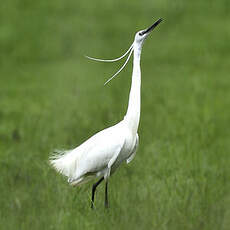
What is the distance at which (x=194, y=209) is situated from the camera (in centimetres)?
580

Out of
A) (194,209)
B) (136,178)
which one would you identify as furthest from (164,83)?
(194,209)

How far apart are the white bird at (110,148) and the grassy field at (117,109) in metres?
0.23

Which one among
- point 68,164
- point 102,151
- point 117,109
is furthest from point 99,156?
point 117,109

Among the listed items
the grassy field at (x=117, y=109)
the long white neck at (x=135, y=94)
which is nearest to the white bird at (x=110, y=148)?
the long white neck at (x=135, y=94)

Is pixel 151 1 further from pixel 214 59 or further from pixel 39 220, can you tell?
pixel 39 220

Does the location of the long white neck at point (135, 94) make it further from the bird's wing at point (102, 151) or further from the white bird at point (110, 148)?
the bird's wing at point (102, 151)

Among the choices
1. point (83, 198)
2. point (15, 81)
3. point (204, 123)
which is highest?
point (83, 198)

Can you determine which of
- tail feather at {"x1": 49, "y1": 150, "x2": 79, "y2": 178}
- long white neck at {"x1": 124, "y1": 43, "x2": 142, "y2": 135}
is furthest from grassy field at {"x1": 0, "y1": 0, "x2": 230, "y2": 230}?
long white neck at {"x1": 124, "y1": 43, "x2": 142, "y2": 135}

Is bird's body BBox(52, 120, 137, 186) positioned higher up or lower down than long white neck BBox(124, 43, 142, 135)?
lower down

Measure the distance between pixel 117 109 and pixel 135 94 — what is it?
188 inches

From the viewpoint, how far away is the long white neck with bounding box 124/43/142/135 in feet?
17.6

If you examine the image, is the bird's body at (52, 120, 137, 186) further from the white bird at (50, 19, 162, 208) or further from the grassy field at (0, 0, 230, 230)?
the grassy field at (0, 0, 230, 230)

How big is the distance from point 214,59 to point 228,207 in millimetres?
7478

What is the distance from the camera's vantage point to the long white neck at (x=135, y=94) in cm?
537
